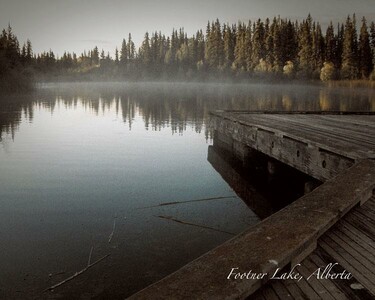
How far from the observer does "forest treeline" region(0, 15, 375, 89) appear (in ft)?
284

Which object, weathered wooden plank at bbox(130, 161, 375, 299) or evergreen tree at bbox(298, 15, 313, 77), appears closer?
weathered wooden plank at bbox(130, 161, 375, 299)

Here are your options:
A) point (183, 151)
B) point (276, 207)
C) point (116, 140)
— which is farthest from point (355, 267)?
point (116, 140)

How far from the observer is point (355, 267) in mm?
3143

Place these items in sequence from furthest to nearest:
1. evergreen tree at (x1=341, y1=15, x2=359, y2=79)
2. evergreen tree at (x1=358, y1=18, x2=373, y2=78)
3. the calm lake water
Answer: evergreen tree at (x1=358, y1=18, x2=373, y2=78), evergreen tree at (x1=341, y1=15, x2=359, y2=79), the calm lake water

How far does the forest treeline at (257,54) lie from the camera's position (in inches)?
3413

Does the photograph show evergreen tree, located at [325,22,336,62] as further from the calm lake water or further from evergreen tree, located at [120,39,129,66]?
the calm lake water

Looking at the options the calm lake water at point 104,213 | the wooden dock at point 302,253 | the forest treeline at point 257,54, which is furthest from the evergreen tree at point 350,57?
the wooden dock at point 302,253

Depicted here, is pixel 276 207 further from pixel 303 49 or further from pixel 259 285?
pixel 303 49

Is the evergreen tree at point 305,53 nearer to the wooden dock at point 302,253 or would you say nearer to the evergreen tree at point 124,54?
the evergreen tree at point 124,54

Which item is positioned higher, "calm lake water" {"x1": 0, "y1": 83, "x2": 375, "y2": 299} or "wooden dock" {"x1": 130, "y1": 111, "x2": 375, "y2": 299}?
"wooden dock" {"x1": 130, "y1": 111, "x2": 375, "y2": 299}

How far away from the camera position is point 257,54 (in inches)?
4060

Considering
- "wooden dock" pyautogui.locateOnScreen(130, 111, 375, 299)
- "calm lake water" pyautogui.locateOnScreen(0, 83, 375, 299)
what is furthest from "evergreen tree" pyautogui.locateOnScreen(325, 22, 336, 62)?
"wooden dock" pyautogui.locateOnScreen(130, 111, 375, 299)

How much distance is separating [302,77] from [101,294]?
92923mm

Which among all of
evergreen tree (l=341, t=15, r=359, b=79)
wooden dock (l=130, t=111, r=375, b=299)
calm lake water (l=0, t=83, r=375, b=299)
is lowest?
calm lake water (l=0, t=83, r=375, b=299)
